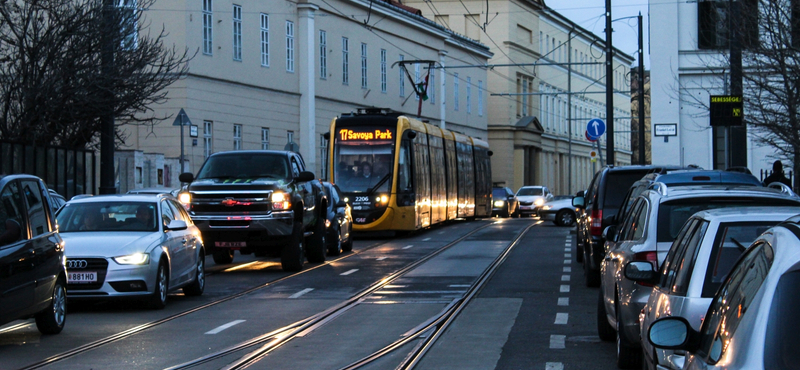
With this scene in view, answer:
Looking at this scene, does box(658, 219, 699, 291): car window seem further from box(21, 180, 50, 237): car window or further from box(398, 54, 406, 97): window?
box(398, 54, 406, 97): window

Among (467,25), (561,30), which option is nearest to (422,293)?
(467,25)

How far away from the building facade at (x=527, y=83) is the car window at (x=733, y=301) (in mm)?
66357

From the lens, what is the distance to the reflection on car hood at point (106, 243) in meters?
13.5

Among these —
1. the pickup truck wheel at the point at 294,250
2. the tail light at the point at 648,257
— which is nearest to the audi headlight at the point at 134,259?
the pickup truck wheel at the point at 294,250

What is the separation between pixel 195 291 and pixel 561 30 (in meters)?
83.1

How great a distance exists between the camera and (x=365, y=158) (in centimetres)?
3067

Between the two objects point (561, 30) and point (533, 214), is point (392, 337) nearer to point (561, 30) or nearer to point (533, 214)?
point (533, 214)

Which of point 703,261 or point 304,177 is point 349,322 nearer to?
point 703,261

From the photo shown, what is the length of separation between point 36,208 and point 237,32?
32.5 m

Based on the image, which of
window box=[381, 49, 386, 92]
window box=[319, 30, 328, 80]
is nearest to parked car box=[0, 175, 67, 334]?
window box=[319, 30, 328, 80]

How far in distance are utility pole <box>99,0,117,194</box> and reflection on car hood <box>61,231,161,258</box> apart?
8.19 meters

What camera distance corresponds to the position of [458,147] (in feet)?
135

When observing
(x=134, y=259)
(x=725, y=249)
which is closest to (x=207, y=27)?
(x=134, y=259)

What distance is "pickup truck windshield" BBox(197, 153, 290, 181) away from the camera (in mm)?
20125
